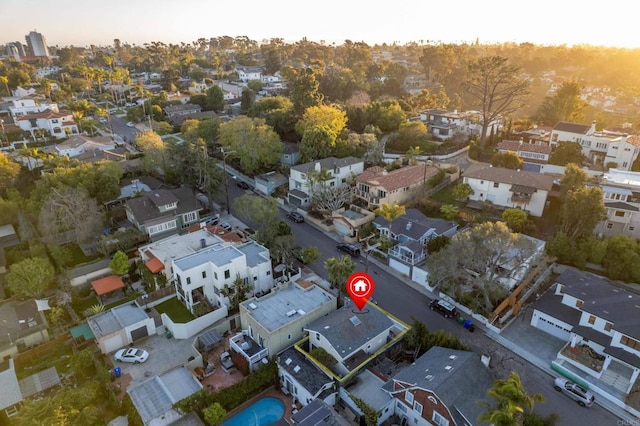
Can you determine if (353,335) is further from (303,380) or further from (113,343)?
(113,343)

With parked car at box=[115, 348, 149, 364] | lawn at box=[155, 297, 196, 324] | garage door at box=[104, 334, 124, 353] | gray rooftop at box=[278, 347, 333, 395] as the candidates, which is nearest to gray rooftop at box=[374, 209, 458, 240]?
gray rooftop at box=[278, 347, 333, 395]

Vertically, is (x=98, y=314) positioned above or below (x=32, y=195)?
below

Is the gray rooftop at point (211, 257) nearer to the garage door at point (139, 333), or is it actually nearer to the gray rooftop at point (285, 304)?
the gray rooftop at point (285, 304)

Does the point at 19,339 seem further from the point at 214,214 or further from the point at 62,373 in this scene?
the point at 214,214

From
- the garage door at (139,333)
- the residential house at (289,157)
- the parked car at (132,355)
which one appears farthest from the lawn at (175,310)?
the residential house at (289,157)

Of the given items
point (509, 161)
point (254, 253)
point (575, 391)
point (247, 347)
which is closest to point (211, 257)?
point (254, 253)

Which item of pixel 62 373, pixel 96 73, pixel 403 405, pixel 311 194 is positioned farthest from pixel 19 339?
pixel 96 73
